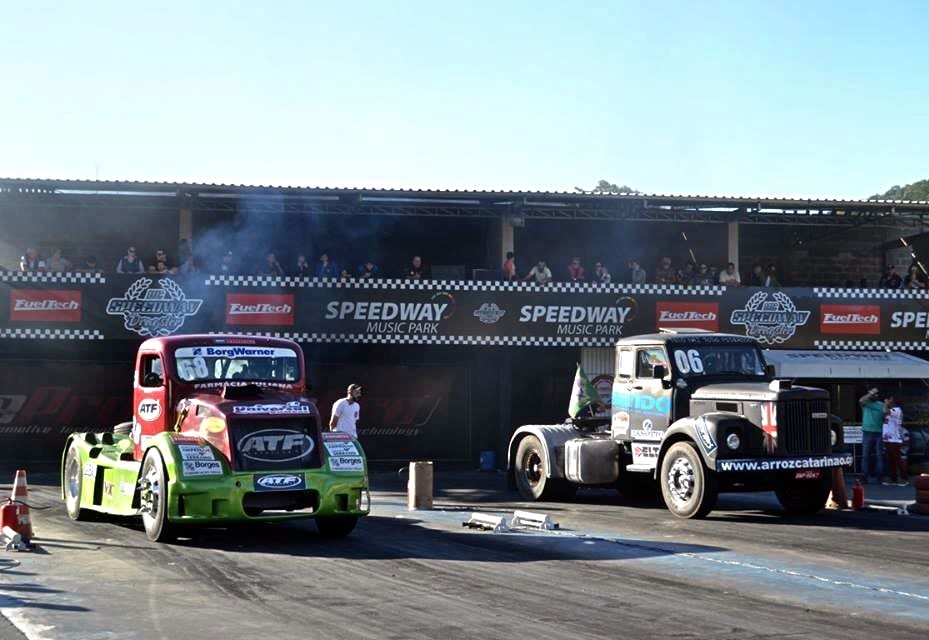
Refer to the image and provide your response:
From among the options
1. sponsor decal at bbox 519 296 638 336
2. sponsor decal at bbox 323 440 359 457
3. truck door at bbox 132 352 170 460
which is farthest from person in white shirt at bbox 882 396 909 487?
truck door at bbox 132 352 170 460

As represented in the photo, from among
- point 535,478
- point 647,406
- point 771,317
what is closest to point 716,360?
point 647,406

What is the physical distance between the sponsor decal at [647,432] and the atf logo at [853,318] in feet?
33.1

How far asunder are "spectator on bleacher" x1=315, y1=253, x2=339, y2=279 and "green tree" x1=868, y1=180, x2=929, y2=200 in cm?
4458

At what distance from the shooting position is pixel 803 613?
8.73m

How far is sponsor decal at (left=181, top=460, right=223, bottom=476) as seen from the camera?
485 inches

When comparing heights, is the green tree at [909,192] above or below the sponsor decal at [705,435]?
above

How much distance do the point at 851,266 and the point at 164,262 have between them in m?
16.9

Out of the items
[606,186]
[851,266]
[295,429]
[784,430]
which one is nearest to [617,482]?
Result: [784,430]

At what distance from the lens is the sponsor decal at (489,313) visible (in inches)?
975

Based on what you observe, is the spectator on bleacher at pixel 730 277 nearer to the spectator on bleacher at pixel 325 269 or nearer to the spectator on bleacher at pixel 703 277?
the spectator on bleacher at pixel 703 277

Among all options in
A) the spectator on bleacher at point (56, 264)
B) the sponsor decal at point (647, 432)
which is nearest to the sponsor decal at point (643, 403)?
the sponsor decal at point (647, 432)

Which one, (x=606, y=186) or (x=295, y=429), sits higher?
(x=606, y=186)

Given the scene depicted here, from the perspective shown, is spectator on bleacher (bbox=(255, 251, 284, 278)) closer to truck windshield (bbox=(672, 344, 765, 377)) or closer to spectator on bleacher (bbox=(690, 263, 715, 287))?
spectator on bleacher (bbox=(690, 263, 715, 287))

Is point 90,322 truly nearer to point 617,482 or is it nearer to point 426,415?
point 426,415
